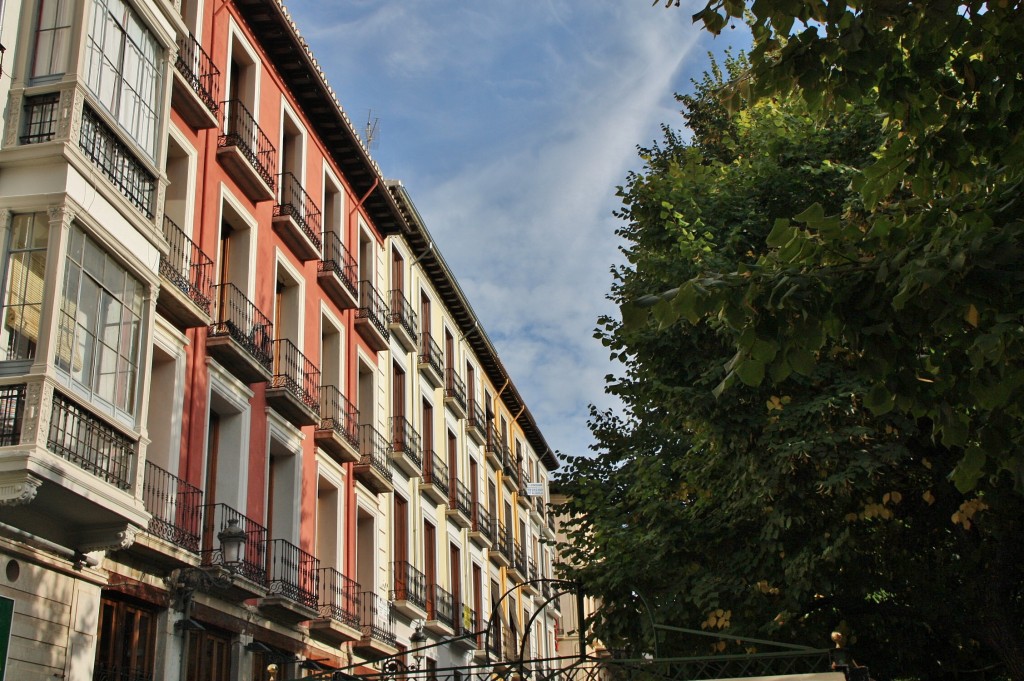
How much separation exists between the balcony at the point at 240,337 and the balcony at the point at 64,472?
13.1 ft

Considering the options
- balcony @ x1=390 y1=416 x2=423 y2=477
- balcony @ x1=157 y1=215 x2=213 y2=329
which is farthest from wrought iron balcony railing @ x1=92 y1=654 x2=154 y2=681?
balcony @ x1=390 y1=416 x2=423 y2=477

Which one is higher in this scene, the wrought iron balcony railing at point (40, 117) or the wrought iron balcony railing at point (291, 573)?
the wrought iron balcony railing at point (40, 117)

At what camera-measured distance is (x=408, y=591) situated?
24.2 metres

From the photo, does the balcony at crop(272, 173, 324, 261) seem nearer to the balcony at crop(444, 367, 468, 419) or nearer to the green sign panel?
the green sign panel

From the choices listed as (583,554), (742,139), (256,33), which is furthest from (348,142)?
(583,554)

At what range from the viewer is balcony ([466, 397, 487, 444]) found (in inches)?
1305

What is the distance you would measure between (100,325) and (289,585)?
6726 mm

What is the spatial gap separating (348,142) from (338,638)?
10.2 m

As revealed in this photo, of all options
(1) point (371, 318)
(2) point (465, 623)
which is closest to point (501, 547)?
(2) point (465, 623)

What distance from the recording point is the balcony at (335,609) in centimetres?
1892

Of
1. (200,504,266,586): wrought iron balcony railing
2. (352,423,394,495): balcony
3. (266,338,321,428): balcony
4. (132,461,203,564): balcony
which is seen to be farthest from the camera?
(352,423,394,495): balcony

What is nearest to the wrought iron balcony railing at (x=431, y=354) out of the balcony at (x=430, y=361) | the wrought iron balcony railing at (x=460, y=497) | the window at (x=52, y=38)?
the balcony at (x=430, y=361)

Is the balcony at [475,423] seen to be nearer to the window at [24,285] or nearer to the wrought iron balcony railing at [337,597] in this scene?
the wrought iron balcony railing at [337,597]

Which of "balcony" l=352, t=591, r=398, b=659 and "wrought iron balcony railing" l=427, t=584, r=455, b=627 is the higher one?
"wrought iron balcony railing" l=427, t=584, r=455, b=627
